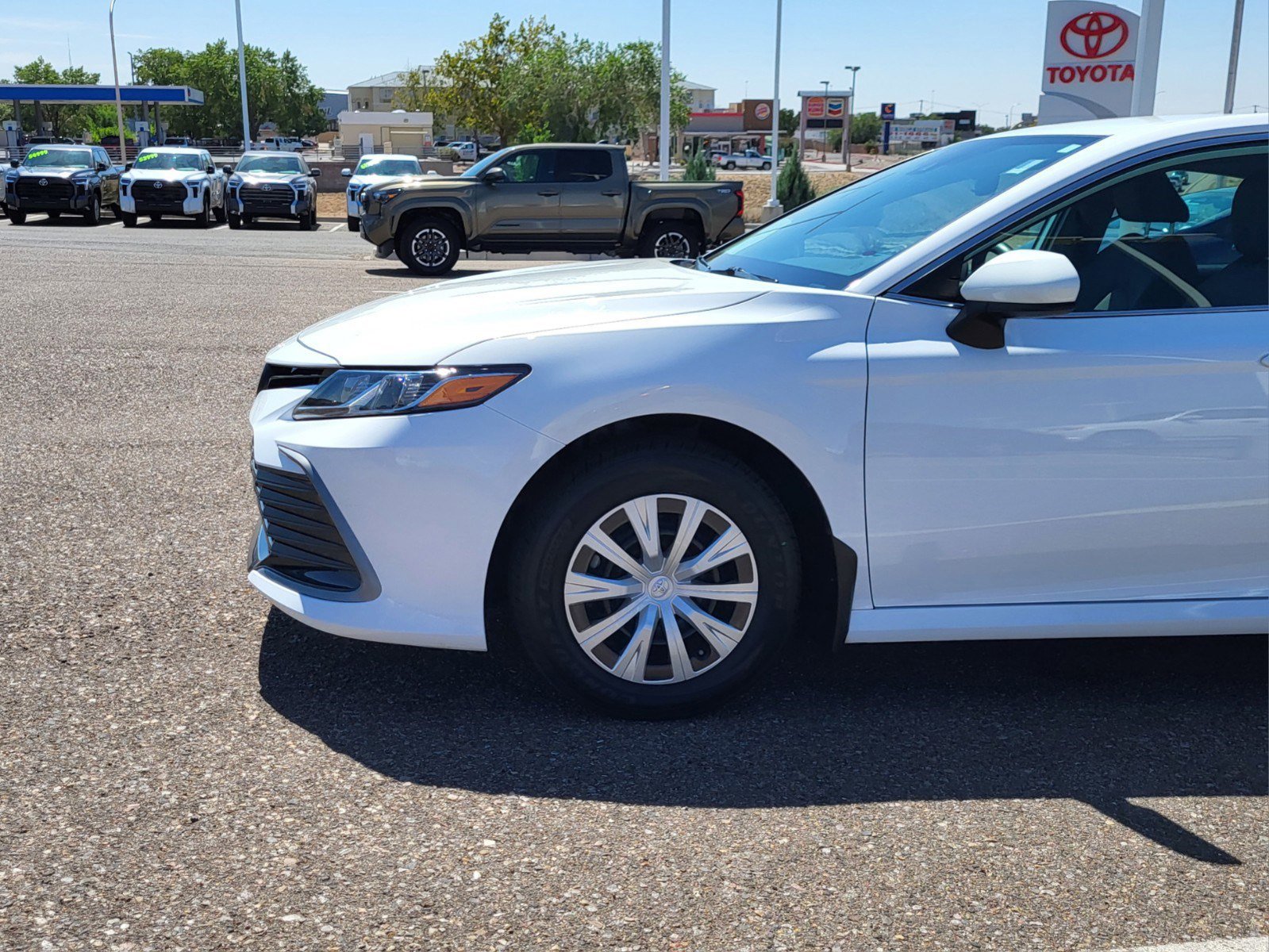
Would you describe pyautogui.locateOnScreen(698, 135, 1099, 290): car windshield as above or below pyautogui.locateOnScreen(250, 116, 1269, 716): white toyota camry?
above

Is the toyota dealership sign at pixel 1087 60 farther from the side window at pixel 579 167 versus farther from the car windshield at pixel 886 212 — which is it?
the car windshield at pixel 886 212

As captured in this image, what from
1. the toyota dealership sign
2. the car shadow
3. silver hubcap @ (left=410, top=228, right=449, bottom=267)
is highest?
the toyota dealership sign

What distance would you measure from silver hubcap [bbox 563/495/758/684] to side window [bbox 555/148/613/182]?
50.4ft

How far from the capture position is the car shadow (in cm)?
333

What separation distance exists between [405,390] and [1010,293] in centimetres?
164

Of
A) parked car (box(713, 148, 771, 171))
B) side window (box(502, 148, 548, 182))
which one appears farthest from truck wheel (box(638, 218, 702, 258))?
parked car (box(713, 148, 771, 171))

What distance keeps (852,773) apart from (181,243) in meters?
21.6

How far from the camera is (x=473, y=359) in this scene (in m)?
3.51

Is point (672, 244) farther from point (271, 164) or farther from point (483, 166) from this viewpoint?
point (271, 164)

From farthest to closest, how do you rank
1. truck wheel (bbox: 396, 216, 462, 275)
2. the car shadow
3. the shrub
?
1. the shrub
2. truck wheel (bbox: 396, 216, 462, 275)
3. the car shadow

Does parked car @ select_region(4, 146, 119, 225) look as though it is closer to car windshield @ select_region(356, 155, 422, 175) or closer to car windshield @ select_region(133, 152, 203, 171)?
car windshield @ select_region(133, 152, 203, 171)

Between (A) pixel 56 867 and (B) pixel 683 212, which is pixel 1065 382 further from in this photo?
(B) pixel 683 212

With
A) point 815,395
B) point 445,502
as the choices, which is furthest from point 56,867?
point 815,395

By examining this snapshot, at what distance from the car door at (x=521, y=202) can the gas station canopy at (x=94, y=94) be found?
62451 millimetres
